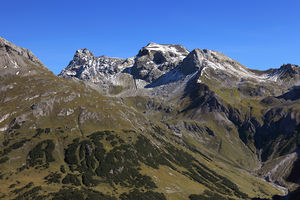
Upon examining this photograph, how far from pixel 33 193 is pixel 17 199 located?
10497mm

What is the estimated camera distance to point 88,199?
199125mm

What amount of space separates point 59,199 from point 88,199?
18888 millimetres

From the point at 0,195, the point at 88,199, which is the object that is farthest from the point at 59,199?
the point at 0,195

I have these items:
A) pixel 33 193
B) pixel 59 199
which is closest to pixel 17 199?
pixel 33 193

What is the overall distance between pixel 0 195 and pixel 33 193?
20.7 meters

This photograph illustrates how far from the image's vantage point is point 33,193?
197 metres

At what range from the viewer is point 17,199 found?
190m

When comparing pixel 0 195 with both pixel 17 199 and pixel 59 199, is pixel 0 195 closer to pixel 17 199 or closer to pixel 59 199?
pixel 17 199

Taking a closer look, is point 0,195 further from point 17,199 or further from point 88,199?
point 88,199

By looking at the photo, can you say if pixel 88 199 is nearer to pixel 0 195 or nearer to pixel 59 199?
pixel 59 199

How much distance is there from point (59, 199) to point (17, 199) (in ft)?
86.3

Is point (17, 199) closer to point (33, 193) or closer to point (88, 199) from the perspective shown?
point (33, 193)

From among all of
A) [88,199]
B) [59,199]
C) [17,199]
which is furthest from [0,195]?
[88,199]

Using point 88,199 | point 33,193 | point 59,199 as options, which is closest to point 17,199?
point 33,193
